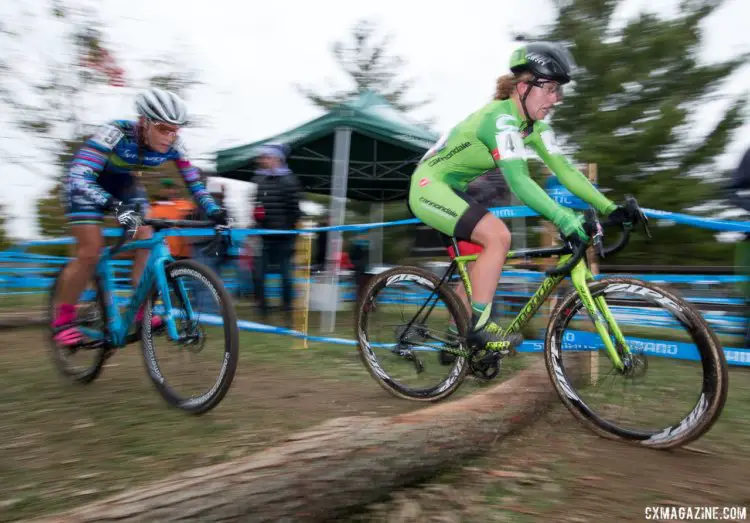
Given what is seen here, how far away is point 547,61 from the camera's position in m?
3.25

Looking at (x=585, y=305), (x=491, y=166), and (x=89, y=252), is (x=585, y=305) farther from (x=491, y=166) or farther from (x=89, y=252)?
(x=89, y=252)

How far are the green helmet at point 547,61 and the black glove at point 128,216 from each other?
7.87 ft

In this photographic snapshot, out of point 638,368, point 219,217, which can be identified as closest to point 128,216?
point 219,217

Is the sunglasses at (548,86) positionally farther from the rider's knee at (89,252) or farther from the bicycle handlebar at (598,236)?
the rider's knee at (89,252)

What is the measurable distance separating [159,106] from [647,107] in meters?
14.0

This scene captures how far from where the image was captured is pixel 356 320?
419 centimetres

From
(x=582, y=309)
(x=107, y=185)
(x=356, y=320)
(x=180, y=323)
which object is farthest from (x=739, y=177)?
(x=107, y=185)

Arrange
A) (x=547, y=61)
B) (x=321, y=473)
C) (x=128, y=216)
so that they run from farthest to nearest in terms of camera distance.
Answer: (x=128, y=216) < (x=547, y=61) < (x=321, y=473)

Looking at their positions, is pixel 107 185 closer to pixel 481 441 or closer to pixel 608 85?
pixel 481 441

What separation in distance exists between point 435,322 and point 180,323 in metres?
1.58

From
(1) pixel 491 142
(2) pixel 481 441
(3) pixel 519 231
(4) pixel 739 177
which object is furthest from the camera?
(3) pixel 519 231

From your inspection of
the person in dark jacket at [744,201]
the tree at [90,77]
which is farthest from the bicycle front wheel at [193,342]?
the tree at [90,77]

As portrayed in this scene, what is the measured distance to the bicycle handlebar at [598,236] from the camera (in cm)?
291

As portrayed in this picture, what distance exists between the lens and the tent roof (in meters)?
8.35
